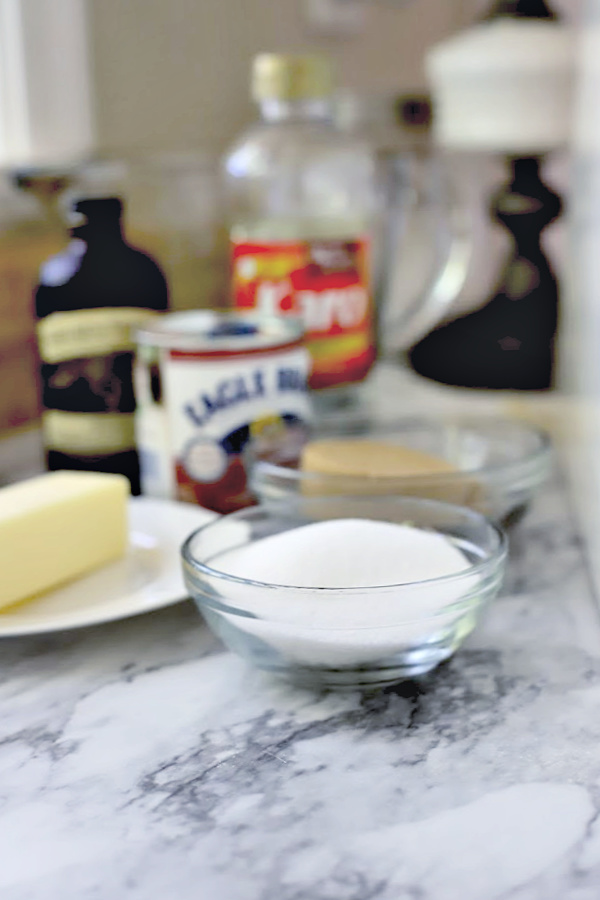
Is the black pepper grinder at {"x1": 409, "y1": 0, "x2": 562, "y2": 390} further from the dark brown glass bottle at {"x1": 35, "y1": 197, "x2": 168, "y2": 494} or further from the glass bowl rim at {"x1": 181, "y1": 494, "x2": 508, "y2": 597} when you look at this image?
the glass bowl rim at {"x1": 181, "y1": 494, "x2": 508, "y2": 597}

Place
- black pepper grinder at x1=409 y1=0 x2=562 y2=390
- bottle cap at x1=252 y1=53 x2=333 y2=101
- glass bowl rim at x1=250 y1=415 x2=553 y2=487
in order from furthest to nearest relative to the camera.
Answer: black pepper grinder at x1=409 y1=0 x2=562 y2=390
bottle cap at x1=252 y1=53 x2=333 y2=101
glass bowl rim at x1=250 y1=415 x2=553 y2=487

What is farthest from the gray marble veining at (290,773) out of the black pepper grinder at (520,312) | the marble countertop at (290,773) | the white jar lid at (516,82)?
the white jar lid at (516,82)

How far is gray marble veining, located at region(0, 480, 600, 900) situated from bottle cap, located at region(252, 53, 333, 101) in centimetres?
46

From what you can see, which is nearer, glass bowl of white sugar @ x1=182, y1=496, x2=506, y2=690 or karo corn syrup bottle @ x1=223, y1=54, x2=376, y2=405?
glass bowl of white sugar @ x1=182, y1=496, x2=506, y2=690

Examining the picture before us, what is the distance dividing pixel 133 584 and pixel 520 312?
57cm

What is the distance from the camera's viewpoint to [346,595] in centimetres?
43

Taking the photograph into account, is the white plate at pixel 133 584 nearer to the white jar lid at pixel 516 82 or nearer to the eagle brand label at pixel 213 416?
the eagle brand label at pixel 213 416

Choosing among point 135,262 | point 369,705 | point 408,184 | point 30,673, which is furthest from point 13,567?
point 408,184

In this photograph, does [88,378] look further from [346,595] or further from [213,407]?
[346,595]

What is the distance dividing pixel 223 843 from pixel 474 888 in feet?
0.27

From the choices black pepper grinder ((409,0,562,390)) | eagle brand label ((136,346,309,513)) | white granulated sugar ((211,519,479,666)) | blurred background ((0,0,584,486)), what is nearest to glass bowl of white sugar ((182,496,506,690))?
white granulated sugar ((211,519,479,666))

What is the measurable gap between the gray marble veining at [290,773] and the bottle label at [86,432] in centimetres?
21

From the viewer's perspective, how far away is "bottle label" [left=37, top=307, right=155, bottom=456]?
0.70 meters

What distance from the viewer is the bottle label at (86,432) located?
72cm
